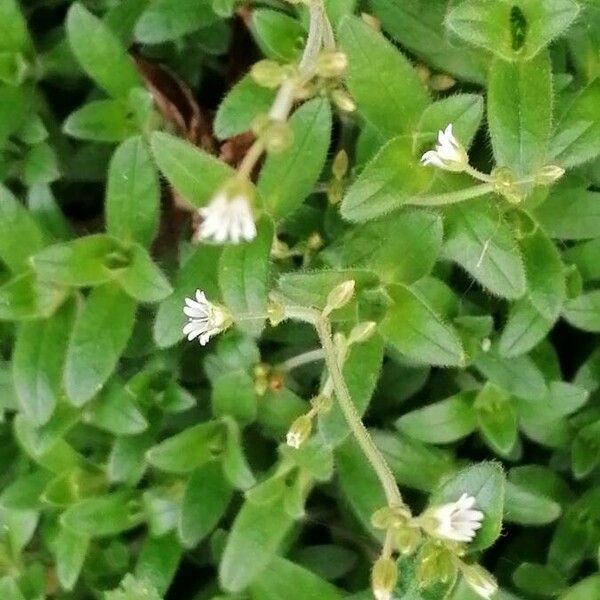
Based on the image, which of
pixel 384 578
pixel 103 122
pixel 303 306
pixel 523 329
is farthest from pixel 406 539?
pixel 103 122

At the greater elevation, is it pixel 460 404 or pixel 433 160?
pixel 433 160

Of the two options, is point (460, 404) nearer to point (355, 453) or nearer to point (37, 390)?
point (355, 453)

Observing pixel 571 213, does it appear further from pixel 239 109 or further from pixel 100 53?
pixel 100 53

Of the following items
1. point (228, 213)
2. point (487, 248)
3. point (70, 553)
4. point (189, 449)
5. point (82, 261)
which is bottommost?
point (70, 553)

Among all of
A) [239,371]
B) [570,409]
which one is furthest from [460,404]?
[239,371]

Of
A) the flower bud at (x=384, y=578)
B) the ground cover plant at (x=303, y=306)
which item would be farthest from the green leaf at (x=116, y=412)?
the flower bud at (x=384, y=578)

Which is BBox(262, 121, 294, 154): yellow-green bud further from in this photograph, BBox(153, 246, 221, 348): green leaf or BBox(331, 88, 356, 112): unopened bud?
BBox(153, 246, 221, 348): green leaf
